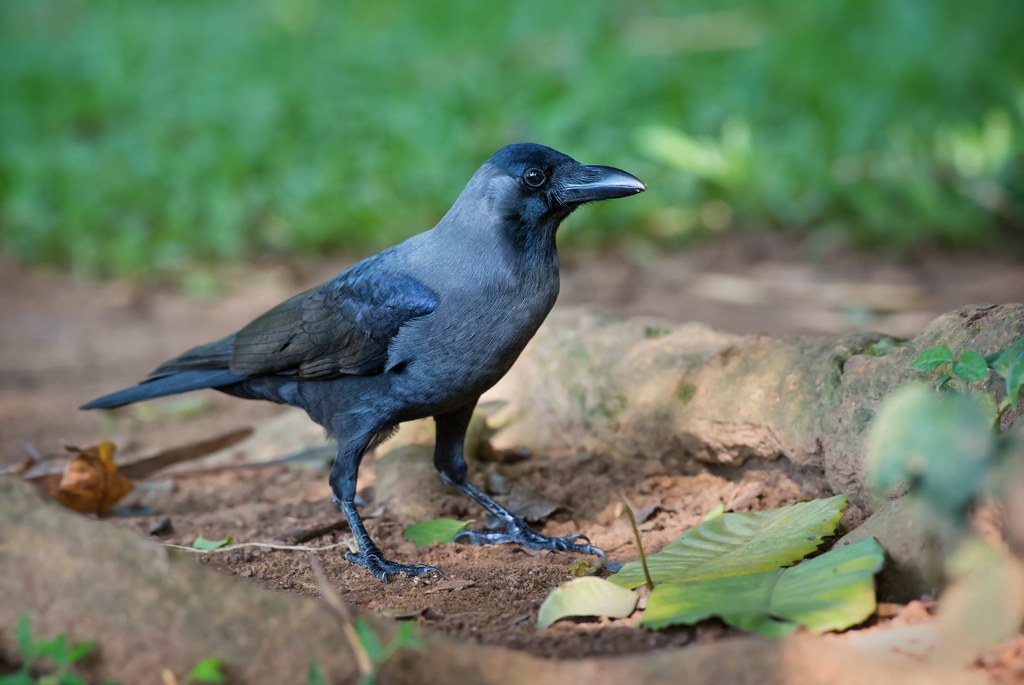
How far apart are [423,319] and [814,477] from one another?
1.27 m

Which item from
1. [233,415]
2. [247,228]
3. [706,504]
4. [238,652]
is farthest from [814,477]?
[247,228]

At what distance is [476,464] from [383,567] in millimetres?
1013

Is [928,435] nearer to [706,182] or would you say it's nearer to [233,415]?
[233,415]

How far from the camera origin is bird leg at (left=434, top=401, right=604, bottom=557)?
3.67 m

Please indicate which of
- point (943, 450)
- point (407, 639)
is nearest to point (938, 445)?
point (943, 450)

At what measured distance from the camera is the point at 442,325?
3.44m

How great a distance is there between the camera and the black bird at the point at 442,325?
341cm

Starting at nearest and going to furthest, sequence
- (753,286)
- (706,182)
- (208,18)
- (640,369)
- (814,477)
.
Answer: (814,477)
(640,369)
(753,286)
(706,182)
(208,18)

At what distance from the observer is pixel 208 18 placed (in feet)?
39.4

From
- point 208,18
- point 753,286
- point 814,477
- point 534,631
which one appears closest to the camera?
point 534,631

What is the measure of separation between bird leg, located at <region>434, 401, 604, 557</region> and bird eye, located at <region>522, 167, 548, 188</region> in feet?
2.40

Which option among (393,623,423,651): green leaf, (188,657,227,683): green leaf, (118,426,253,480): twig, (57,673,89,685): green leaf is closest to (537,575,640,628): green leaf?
(393,623,423,651): green leaf

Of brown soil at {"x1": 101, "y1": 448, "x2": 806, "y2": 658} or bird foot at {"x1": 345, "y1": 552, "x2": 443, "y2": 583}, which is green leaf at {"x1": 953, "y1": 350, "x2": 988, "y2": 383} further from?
bird foot at {"x1": 345, "y1": 552, "x2": 443, "y2": 583}

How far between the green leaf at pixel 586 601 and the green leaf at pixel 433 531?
35.4 inches
